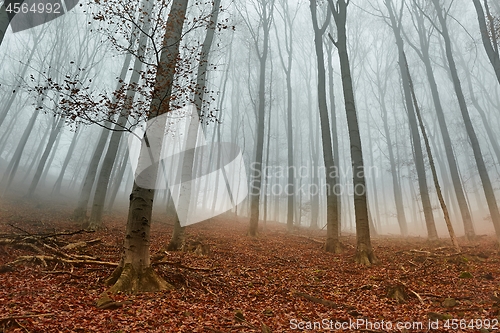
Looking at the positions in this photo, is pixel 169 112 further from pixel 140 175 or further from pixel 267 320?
pixel 267 320

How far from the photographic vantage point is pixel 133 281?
4398 millimetres

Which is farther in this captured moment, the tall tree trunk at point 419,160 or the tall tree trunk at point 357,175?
the tall tree trunk at point 419,160

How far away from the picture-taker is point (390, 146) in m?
22.8

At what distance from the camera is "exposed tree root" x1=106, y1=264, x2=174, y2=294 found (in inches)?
168

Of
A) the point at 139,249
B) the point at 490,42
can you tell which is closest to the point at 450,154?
the point at 490,42

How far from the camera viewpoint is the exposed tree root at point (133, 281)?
4258 millimetres

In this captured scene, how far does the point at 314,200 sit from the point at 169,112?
1854 centimetres

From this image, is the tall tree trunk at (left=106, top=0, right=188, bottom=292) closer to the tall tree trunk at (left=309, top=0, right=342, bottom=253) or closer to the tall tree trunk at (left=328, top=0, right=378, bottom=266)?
the tall tree trunk at (left=328, top=0, right=378, bottom=266)

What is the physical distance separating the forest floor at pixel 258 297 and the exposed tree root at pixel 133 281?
0.67 ft

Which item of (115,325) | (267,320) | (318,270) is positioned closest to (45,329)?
(115,325)

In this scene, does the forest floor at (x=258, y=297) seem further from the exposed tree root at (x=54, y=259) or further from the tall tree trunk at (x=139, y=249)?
the tall tree trunk at (x=139, y=249)

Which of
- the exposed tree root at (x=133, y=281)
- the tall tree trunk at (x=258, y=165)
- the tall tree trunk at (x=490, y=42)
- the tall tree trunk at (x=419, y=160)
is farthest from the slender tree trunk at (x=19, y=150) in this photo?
the tall tree trunk at (x=490, y=42)

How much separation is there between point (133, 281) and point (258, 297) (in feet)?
7.56

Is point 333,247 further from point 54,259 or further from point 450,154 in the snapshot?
point 450,154
